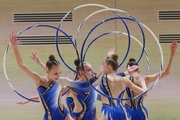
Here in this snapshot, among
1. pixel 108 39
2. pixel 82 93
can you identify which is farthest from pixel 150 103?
pixel 82 93

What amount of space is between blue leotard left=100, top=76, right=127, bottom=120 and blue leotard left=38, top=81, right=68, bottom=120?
0.66 m

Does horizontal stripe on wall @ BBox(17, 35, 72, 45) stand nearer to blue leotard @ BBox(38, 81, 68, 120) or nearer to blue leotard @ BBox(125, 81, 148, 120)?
blue leotard @ BBox(125, 81, 148, 120)

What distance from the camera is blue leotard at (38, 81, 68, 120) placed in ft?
16.5

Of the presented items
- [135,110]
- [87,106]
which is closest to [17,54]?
[87,106]

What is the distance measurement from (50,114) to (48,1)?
3860 mm

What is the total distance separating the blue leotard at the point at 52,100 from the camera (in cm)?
502

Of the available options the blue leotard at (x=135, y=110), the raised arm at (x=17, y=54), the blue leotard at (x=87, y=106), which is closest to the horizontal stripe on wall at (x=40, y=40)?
the blue leotard at (x=87, y=106)

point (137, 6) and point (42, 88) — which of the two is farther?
point (137, 6)

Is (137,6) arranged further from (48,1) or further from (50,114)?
(50,114)

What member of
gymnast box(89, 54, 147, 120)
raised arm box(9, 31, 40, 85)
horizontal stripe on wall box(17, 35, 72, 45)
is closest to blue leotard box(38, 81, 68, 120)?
raised arm box(9, 31, 40, 85)

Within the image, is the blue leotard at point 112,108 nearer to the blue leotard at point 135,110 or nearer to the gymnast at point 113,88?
the gymnast at point 113,88

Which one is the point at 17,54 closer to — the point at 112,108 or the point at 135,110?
the point at 112,108

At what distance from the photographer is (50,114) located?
505 cm

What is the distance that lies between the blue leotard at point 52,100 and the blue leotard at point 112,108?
66cm
